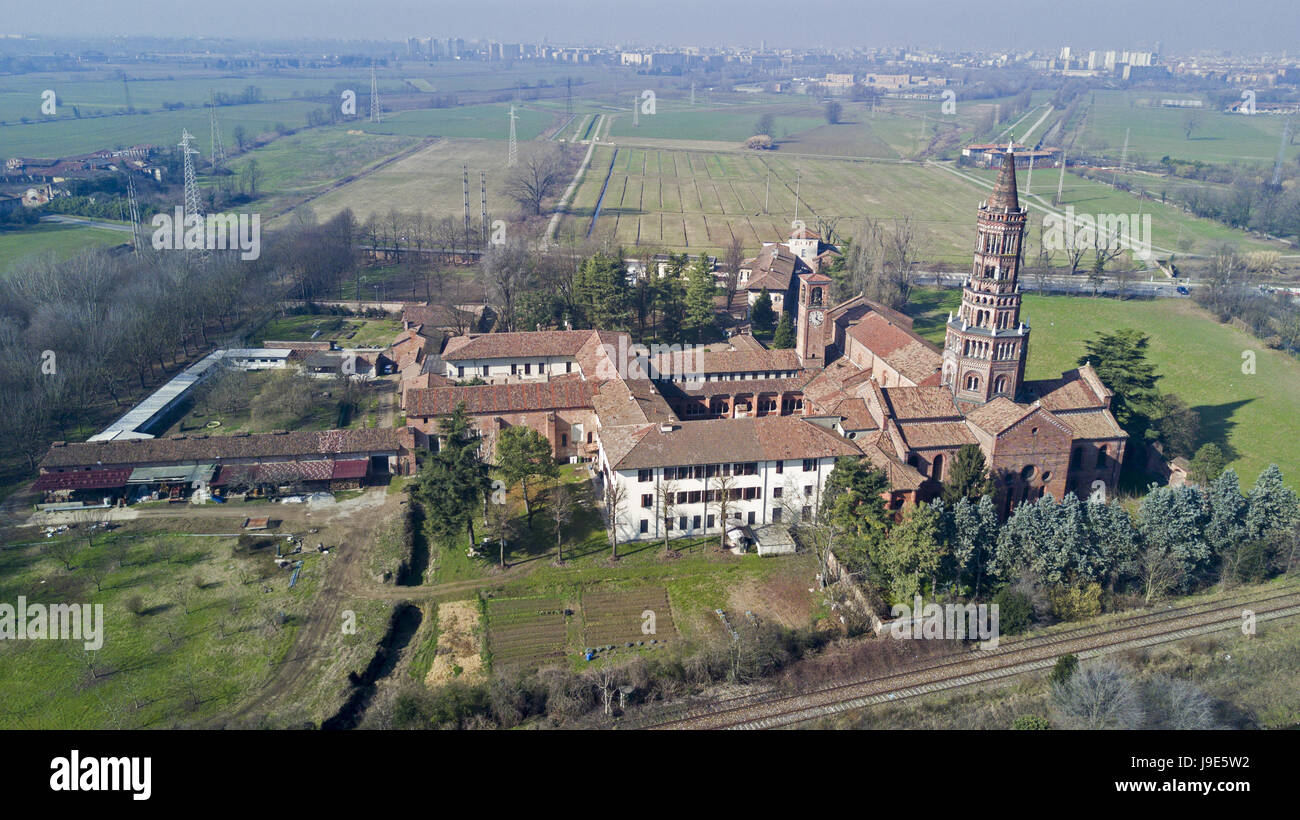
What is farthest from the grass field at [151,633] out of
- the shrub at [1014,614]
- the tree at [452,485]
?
the shrub at [1014,614]

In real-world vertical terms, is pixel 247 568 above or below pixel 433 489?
below

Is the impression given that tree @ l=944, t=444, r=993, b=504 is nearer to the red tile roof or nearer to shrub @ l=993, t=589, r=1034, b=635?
shrub @ l=993, t=589, r=1034, b=635

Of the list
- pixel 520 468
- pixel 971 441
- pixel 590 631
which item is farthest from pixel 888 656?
pixel 520 468

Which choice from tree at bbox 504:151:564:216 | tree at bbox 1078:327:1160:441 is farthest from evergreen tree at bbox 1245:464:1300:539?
tree at bbox 504:151:564:216

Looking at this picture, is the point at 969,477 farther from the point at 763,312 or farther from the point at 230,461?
the point at 230,461

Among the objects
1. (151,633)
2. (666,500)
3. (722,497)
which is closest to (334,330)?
(151,633)
